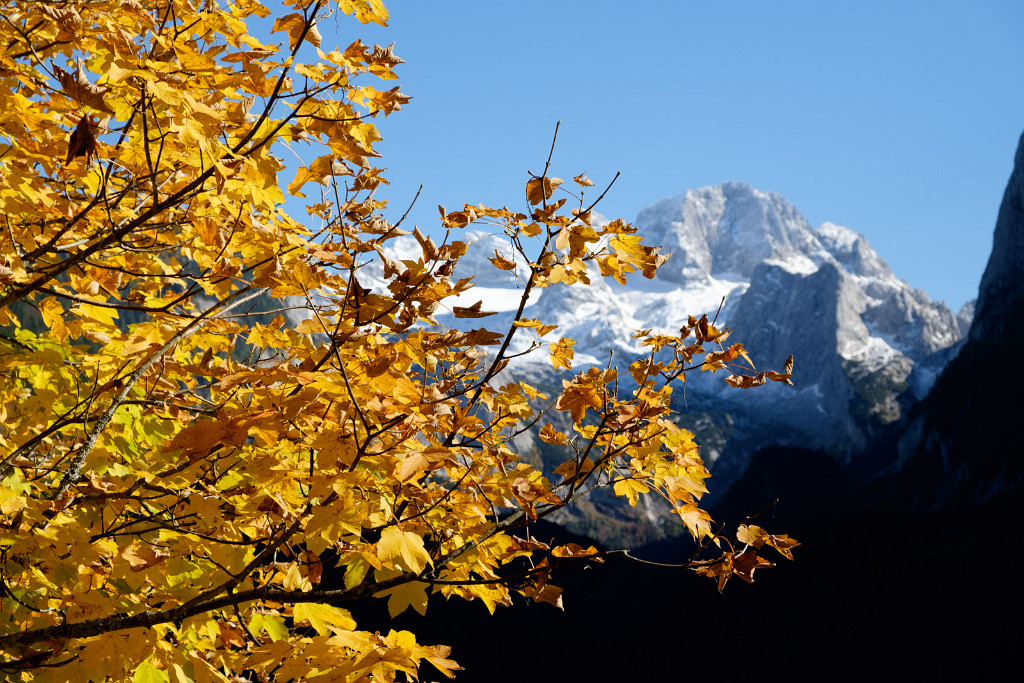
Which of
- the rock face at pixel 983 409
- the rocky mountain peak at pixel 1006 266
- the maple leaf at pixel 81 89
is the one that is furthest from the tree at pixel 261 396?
the rocky mountain peak at pixel 1006 266

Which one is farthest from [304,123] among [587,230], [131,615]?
[131,615]

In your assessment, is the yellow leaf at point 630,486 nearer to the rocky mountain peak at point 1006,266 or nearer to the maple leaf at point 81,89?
the maple leaf at point 81,89

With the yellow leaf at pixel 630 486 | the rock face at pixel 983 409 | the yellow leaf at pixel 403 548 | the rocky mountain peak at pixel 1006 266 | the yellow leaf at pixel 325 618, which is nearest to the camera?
the yellow leaf at pixel 403 548

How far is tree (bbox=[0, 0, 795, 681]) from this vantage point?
Result: 6.92ft

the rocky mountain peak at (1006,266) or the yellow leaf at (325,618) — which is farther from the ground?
the rocky mountain peak at (1006,266)

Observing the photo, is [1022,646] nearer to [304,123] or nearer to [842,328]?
[304,123]

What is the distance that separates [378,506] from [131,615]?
1303mm

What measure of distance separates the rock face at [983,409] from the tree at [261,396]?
201 feet

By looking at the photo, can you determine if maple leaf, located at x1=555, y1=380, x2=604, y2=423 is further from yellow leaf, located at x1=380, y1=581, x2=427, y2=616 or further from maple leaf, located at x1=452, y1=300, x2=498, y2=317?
yellow leaf, located at x1=380, y1=581, x2=427, y2=616

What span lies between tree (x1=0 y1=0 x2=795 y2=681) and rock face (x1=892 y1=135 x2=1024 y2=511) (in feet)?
201

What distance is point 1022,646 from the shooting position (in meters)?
21.6

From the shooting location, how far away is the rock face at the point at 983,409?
189 feet

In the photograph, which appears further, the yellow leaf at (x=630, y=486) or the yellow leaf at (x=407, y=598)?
the yellow leaf at (x=630, y=486)

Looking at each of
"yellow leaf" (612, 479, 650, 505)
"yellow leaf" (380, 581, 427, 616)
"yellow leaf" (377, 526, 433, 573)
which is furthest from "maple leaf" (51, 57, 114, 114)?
"yellow leaf" (612, 479, 650, 505)
